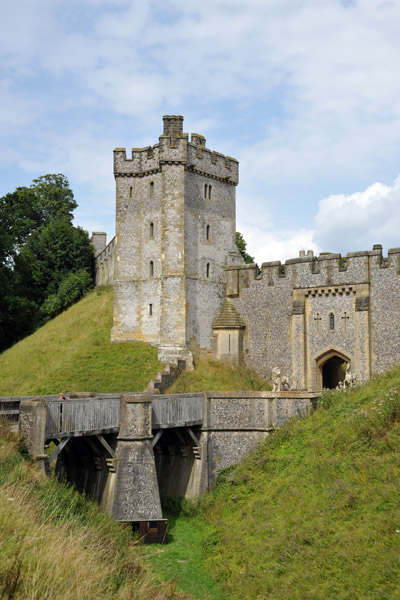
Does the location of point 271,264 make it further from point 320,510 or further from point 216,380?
point 320,510

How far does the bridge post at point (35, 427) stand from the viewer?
1611 cm

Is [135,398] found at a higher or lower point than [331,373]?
lower

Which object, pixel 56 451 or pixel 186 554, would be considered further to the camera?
pixel 186 554

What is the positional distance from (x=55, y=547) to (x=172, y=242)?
77.7 ft

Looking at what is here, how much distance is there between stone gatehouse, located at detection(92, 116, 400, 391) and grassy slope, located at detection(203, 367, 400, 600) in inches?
288

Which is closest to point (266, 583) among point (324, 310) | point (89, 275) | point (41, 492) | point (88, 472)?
point (41, 492)

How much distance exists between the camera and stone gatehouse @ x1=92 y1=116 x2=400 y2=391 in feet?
99.8

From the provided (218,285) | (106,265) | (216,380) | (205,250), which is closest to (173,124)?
(205,250)

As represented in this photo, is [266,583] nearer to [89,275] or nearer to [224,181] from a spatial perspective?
[224,181]

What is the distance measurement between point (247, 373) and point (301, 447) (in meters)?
11.7

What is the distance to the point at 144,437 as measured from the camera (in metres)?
20.3

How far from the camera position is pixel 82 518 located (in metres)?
15.1

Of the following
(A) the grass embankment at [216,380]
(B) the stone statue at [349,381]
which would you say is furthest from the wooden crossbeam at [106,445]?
(B) the stone statue at [349,381]

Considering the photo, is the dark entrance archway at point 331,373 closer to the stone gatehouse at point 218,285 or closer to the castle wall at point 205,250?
the stone gatehouse at point 218,285
